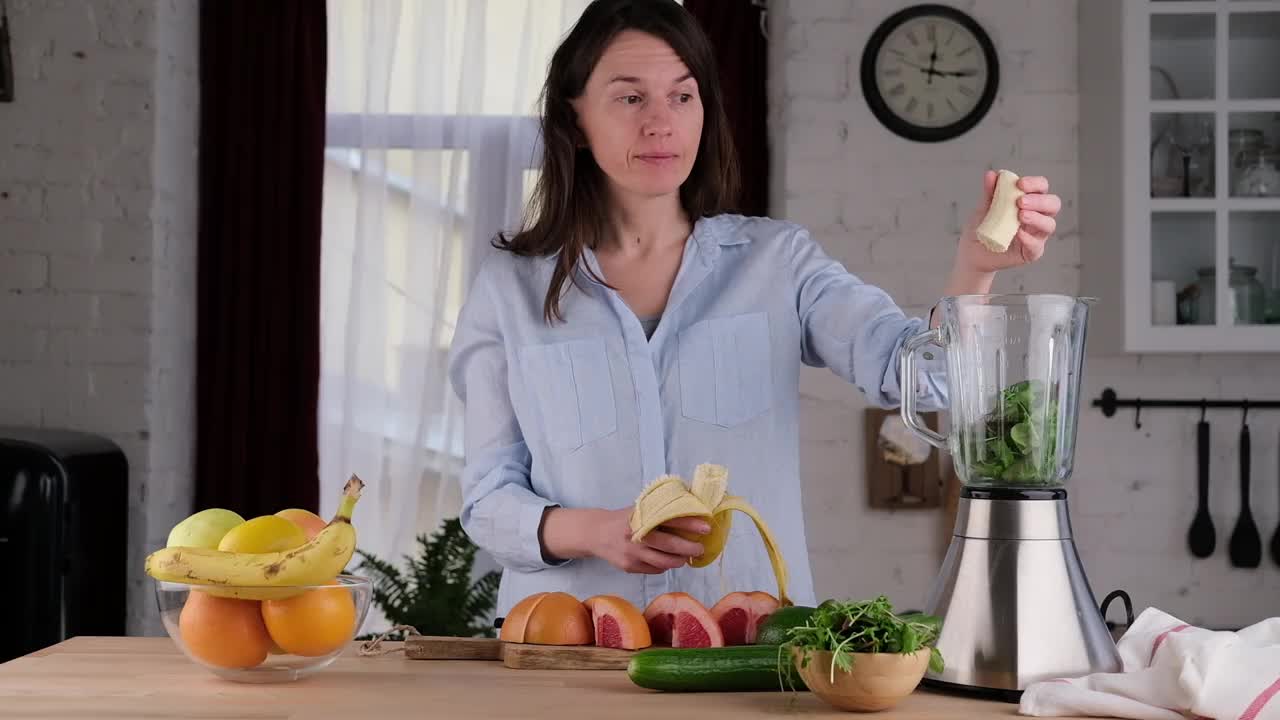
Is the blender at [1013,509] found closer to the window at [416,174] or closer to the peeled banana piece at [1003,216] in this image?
the peeled banana piece at [1003,216]

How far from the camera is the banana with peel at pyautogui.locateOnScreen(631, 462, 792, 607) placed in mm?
1256

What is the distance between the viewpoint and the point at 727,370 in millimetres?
1780

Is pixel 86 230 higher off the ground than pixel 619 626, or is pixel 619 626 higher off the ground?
pixel 86 230

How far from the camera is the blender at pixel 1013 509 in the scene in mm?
1126

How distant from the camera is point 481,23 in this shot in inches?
144

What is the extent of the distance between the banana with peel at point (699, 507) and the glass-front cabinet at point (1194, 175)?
198cm

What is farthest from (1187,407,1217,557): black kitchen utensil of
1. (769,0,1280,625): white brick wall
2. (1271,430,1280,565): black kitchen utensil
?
(1271,430,1280,565): black kitchen utensil

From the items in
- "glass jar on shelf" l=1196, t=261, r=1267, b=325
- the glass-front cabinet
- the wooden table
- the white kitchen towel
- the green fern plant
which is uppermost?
the glass-front cabinet

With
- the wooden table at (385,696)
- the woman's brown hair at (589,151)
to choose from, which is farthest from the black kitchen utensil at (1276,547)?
the wooden table at (385,696)

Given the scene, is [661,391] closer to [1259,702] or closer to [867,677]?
[867,677]

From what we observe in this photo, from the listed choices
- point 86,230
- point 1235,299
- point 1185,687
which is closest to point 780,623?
point 1185,687

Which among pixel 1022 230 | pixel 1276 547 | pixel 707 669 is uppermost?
pixel 1022 230

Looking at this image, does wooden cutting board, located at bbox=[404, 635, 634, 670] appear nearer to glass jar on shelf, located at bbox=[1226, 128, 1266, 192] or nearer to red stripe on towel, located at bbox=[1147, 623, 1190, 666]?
red stripe on towel, located at bbox=[1147, 623, 1190, 666]

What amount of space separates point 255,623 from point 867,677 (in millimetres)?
549
